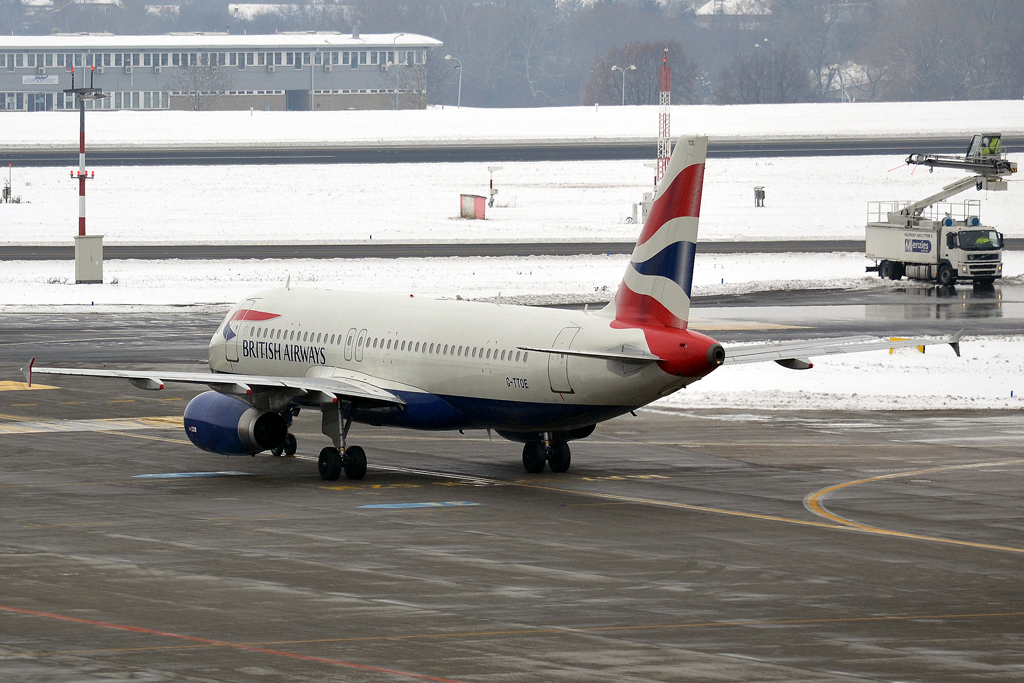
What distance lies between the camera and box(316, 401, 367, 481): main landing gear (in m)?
35.6

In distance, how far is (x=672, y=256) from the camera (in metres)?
32.8

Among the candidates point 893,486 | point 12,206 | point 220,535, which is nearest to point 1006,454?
point 893,486

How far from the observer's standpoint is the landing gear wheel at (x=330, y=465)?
35594 millimetres

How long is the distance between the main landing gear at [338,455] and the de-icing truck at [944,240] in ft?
170

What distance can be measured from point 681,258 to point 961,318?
123ft

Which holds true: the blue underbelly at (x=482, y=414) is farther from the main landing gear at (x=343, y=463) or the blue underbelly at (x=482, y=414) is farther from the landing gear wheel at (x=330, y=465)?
the landing gear wheel at (x=330, y=465)

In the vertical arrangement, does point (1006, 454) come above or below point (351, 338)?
below

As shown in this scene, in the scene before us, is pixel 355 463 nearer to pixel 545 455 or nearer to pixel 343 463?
pixel 343 463

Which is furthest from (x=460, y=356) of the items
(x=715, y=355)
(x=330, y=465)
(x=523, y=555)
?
(x=523, y=555)

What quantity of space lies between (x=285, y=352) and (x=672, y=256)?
11.6 meters

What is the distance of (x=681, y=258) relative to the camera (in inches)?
1296

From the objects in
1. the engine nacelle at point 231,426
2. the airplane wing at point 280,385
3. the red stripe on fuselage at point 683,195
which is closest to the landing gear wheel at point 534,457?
the airplane wing at point 280,385

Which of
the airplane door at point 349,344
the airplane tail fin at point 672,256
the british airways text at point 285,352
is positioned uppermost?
the airplane tail fin at point 672,256

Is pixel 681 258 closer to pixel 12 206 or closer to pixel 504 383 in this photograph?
pixel 504 383
